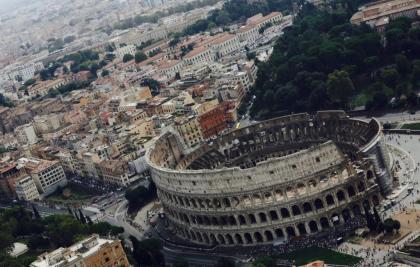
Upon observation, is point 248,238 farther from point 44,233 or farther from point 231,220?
point 44,233

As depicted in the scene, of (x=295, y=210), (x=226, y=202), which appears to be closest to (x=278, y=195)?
(x=295, y=210)

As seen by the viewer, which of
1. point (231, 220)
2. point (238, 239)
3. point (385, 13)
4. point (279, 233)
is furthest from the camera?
point (385, 13)

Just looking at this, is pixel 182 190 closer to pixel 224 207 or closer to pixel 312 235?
pixel 224 207

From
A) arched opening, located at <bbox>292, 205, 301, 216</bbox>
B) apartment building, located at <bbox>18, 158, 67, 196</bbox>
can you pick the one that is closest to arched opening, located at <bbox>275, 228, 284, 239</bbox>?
arched opening, located at <bbox>292, 205, 301, 216</bbox>

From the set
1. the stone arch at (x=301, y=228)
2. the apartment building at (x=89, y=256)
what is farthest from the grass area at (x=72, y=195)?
the stone arch at (x=301, y=228)

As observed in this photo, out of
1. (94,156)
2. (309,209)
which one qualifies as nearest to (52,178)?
(94,156)

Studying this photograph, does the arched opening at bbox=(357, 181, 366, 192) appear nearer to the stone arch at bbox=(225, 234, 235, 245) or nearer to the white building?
the stone arch at bbox=(225, 234, 235, 245)
